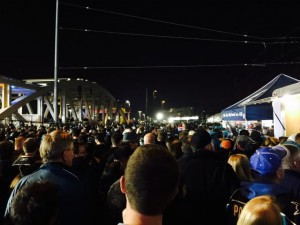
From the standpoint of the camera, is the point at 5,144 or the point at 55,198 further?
the point at 5,144

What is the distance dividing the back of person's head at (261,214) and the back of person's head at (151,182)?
0.91 m

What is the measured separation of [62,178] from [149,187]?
192cm

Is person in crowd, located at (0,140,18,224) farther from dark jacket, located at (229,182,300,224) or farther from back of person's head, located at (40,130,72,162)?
dark jacket, located at (229,182,300,224)

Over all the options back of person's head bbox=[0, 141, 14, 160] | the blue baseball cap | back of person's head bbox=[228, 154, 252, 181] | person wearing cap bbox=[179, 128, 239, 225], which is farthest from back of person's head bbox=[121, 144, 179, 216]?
back of person's head bbox=[0, 141, 14, 160]

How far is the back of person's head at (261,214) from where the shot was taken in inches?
96.3

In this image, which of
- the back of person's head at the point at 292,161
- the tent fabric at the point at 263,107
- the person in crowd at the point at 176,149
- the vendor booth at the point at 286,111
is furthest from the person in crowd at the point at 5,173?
the tent fabric at the point at 263,107

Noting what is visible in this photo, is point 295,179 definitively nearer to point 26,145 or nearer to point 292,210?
point 292,210

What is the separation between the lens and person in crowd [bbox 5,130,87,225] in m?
3.28

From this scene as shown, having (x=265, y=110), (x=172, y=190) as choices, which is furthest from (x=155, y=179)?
(x=265, y=110)

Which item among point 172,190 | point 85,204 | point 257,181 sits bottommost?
point 85,204

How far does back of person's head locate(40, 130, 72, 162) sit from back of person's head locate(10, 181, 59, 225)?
1.44 metres

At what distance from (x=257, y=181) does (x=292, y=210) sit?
1.65 feet

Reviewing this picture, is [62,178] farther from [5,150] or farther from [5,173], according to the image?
[5,150]

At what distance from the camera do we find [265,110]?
55.0 feet
